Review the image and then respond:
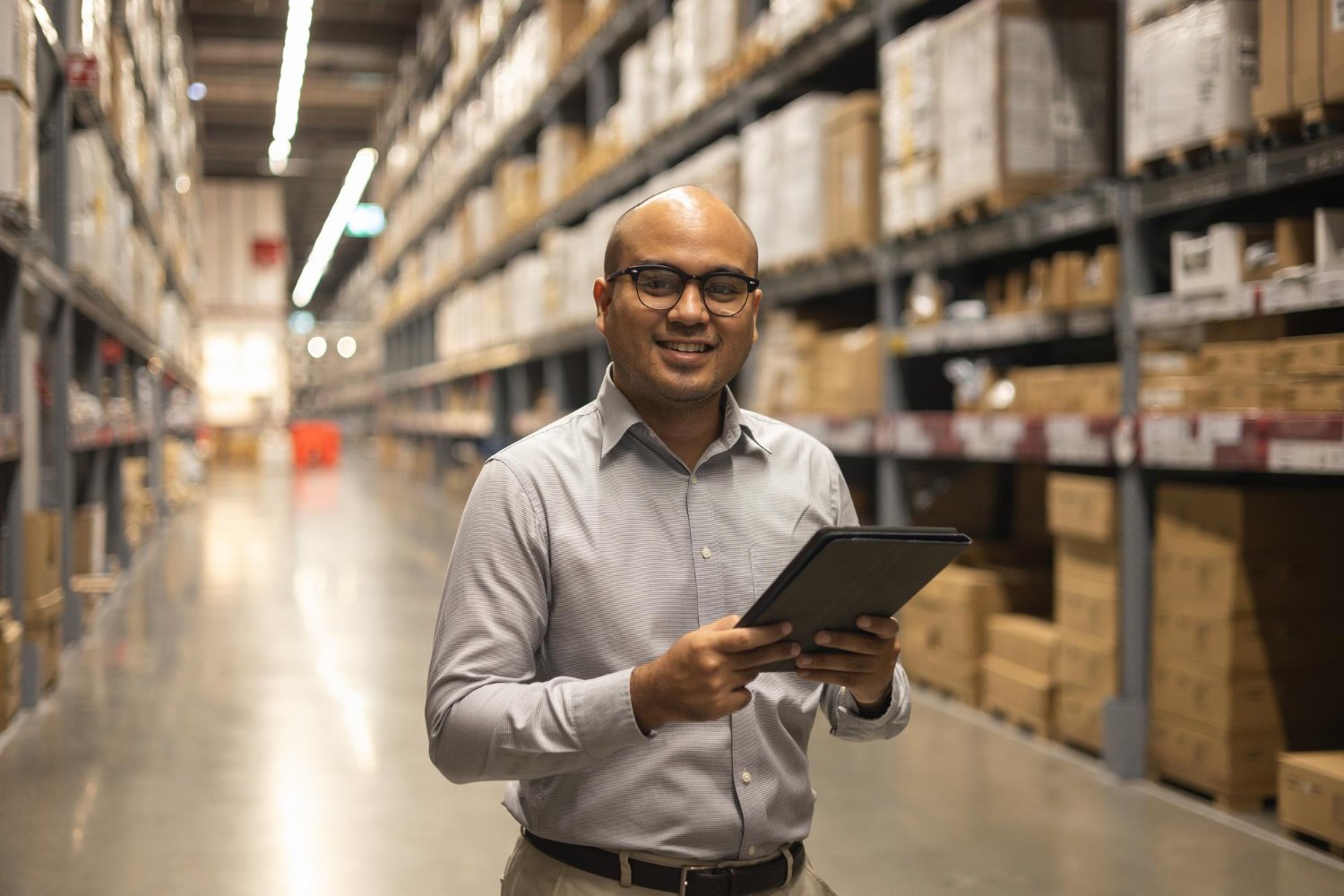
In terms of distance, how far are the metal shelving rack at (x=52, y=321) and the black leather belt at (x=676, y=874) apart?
3677 millimetres

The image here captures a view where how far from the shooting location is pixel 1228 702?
3.81 metres

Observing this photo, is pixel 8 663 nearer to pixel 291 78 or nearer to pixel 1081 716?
pixel 1081 716

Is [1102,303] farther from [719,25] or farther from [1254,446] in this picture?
[719,25]

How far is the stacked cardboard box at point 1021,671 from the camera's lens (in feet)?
15.4

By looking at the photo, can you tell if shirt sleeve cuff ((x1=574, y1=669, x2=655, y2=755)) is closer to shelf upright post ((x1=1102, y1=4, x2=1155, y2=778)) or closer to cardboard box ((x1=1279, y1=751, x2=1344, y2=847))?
cardboard box ((x1=1279, y1=751, x2=1344, y2=847))

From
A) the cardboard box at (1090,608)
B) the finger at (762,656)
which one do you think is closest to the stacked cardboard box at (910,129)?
the cardboard box at (1090,608)

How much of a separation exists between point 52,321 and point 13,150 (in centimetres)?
205

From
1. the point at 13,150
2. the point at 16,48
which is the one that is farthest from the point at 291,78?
the point at 13,150

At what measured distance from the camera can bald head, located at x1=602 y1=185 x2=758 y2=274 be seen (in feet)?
5.68

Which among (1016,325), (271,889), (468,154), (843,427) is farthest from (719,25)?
(468,154)

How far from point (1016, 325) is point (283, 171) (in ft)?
96.0

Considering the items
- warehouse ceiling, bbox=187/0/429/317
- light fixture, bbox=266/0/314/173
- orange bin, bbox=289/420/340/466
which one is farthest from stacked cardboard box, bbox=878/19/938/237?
orange bin, bbox=289/420/340/466

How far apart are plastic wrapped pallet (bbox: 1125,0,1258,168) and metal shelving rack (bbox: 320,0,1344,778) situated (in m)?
0.11

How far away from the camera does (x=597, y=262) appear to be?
951 cm
